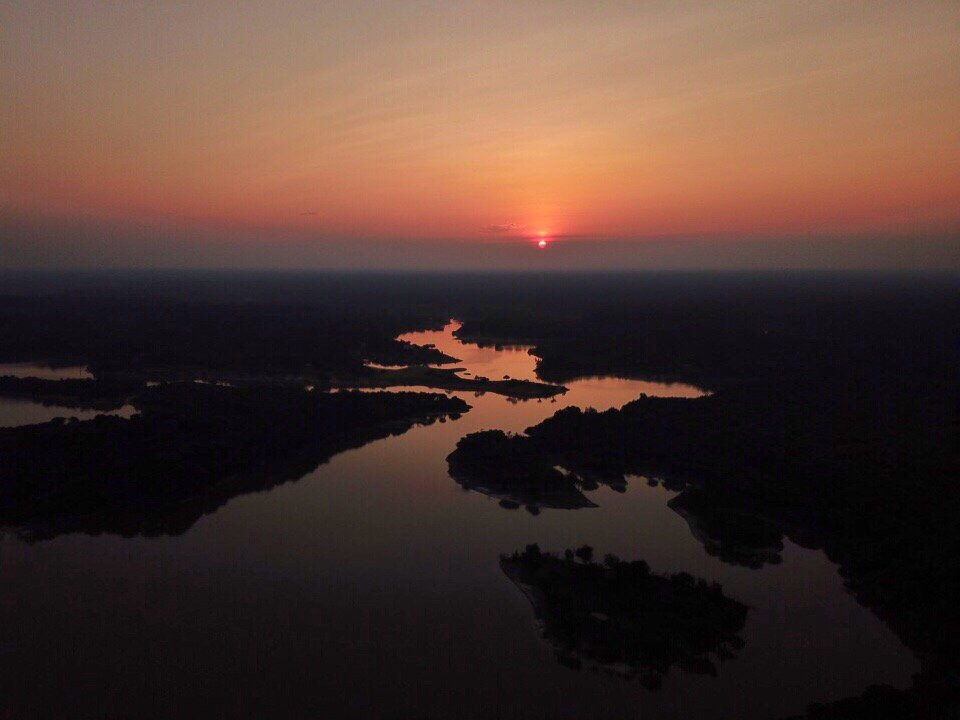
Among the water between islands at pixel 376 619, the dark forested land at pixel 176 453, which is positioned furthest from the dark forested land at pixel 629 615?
the dark forested land at pixel 176 453

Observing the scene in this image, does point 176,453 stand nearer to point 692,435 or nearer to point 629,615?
point 629,615

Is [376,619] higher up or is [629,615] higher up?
[629,615]

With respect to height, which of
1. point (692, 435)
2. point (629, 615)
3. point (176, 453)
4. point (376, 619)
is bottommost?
point (376, 619)

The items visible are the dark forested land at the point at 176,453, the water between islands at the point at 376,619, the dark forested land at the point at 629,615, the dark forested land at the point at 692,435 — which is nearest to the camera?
the water between islands at the point at 376,619

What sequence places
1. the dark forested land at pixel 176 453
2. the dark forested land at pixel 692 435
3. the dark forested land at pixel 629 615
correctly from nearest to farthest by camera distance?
the dark forested land at pixel 629 615 < the dark forested land at pixel 692 435 < the dark forested land at pixel 176 453

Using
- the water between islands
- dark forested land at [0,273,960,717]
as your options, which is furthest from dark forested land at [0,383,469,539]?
the water between islands

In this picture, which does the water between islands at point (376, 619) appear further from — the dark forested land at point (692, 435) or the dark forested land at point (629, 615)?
the dark forested land at point (692, 435)

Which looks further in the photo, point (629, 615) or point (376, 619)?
point (376, 619)

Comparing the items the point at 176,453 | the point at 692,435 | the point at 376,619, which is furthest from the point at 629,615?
the point at 176,453

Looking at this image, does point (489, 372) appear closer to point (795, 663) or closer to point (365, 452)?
point (365, 452)

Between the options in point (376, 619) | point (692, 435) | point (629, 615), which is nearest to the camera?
point (629, 615)
